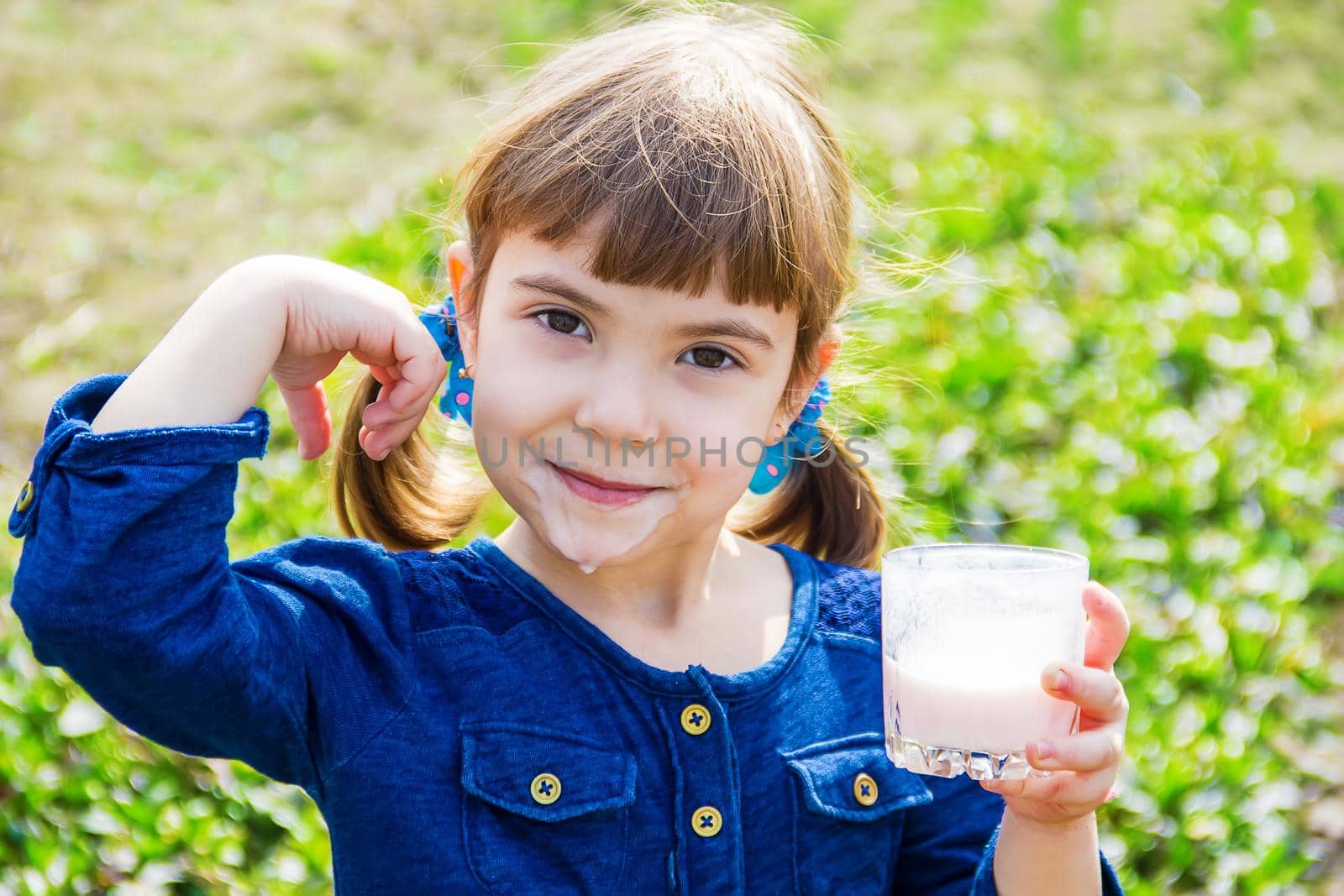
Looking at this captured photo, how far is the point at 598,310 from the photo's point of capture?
6.15ft

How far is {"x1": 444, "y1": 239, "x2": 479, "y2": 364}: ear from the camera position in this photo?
6.85 feet

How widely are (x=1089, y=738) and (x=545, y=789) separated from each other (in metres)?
0.69

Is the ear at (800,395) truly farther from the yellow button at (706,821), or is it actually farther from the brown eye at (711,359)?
the yellow button at (706,821)

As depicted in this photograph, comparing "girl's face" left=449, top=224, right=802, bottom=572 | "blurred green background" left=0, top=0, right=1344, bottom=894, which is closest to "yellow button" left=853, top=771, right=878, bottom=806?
"girl's face" left=449, top=224, right=802, bottom=572

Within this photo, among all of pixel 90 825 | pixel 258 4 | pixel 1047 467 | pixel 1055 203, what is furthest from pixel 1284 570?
pixel 258 4

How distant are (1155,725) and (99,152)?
471cm

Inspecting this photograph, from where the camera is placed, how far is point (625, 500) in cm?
193

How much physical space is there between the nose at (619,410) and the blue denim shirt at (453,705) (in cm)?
30

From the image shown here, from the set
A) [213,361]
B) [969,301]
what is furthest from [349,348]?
[969,301]

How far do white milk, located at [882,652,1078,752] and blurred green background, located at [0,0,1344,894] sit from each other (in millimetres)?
874

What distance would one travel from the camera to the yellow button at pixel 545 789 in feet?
6.30

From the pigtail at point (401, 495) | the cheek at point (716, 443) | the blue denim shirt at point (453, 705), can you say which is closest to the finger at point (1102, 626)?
the blue denim shirt at point (453, 705)

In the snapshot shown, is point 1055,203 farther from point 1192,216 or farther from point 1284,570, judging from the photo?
point 1284,570

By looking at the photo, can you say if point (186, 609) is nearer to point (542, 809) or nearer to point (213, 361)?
point (213, 361)
